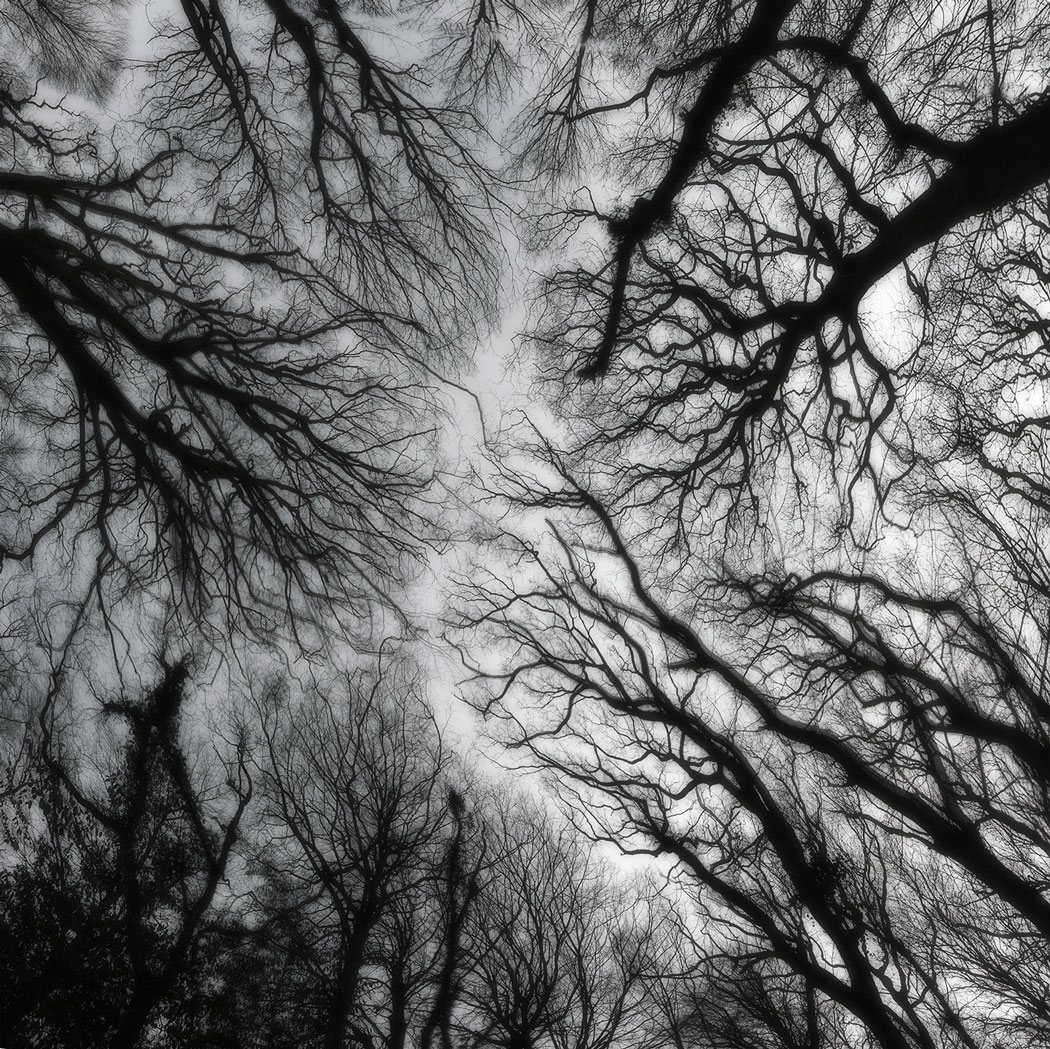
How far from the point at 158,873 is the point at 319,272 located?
1124 centimetres

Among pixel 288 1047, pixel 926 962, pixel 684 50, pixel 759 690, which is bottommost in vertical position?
pixel 288 1047

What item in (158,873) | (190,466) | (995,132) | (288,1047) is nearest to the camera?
(995,132)

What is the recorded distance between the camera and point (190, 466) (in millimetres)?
6648

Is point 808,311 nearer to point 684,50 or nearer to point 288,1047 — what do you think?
point 684,50

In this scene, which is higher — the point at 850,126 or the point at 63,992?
the point at 850,126

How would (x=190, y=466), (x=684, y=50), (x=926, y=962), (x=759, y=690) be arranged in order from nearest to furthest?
(x=684, y=50) → (x=190, y=466) → (x=926, y=962) → (x=759, y=690)

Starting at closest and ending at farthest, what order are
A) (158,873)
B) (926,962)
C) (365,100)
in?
(365,100), (926,962), (158,873)

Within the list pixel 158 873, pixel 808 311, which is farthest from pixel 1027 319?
pixel 158 873

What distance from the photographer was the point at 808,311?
6.22 metres

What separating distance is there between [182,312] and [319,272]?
1431mm

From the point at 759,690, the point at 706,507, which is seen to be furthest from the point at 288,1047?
the point at 706,507

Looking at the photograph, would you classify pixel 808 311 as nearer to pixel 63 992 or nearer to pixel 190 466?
pixel 190 466

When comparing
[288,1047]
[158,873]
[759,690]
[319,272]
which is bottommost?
[288,1047]

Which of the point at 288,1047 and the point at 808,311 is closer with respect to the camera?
the point at 808,311
